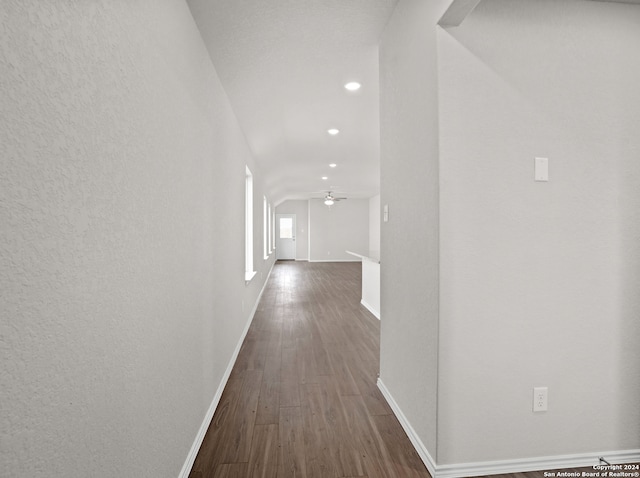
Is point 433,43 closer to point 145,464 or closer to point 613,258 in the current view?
point 613,258

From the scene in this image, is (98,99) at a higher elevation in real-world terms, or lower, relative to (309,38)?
lower

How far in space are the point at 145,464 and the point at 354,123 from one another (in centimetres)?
389

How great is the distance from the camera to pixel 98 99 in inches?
38.3

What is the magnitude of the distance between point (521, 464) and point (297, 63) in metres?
2.92

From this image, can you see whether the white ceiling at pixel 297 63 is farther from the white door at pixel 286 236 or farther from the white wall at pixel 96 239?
the white door at pixel 286 236

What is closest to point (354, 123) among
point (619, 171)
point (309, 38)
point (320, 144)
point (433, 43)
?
point (320, 144)

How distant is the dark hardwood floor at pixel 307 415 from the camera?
6.06 feet

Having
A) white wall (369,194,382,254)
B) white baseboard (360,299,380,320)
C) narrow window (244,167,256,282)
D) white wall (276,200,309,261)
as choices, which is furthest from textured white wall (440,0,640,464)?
white wall (276,200,309,261)

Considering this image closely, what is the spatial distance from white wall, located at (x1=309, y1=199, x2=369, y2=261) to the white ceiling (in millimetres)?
9217

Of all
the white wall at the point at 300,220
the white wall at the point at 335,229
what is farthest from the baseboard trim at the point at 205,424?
the white wall at the point at 300,220

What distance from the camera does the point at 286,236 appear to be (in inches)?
602

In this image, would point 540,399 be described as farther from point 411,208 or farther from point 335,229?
point 335,229

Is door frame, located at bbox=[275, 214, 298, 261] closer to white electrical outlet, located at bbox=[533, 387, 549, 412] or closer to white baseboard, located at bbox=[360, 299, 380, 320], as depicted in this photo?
white baseboard, located at bbox=[360, 299, 380, 320]

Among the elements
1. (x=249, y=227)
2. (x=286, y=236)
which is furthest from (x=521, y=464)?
(x=286, y=236)
